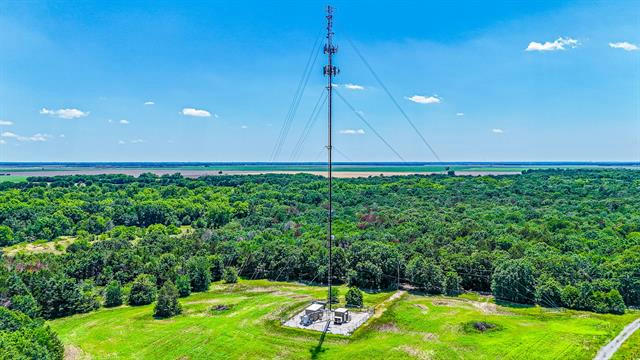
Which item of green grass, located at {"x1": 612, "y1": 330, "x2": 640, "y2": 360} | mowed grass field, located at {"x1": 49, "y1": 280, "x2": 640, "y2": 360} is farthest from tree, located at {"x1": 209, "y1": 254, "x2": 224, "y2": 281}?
green grass, located at {"x1": 612, "y1": 330, "x2": 640, "y2": 360}

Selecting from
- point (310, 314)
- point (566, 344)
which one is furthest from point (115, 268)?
point (566, 344)

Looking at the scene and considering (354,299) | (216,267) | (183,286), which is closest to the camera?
(354,299)

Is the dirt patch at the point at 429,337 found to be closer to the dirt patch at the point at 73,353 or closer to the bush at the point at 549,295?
the bush at the point at 549,295

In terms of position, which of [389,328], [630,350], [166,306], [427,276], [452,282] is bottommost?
[389,328]

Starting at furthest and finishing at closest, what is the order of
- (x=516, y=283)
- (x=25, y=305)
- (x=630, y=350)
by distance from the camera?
(x=516, y=283)
(x=25, y=305)
(x=630, y=350)

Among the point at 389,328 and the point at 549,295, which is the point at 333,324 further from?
the point at 549,295

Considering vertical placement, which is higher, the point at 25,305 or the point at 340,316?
the point at 340,316

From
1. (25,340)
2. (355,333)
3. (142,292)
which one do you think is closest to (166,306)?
(142,292)
